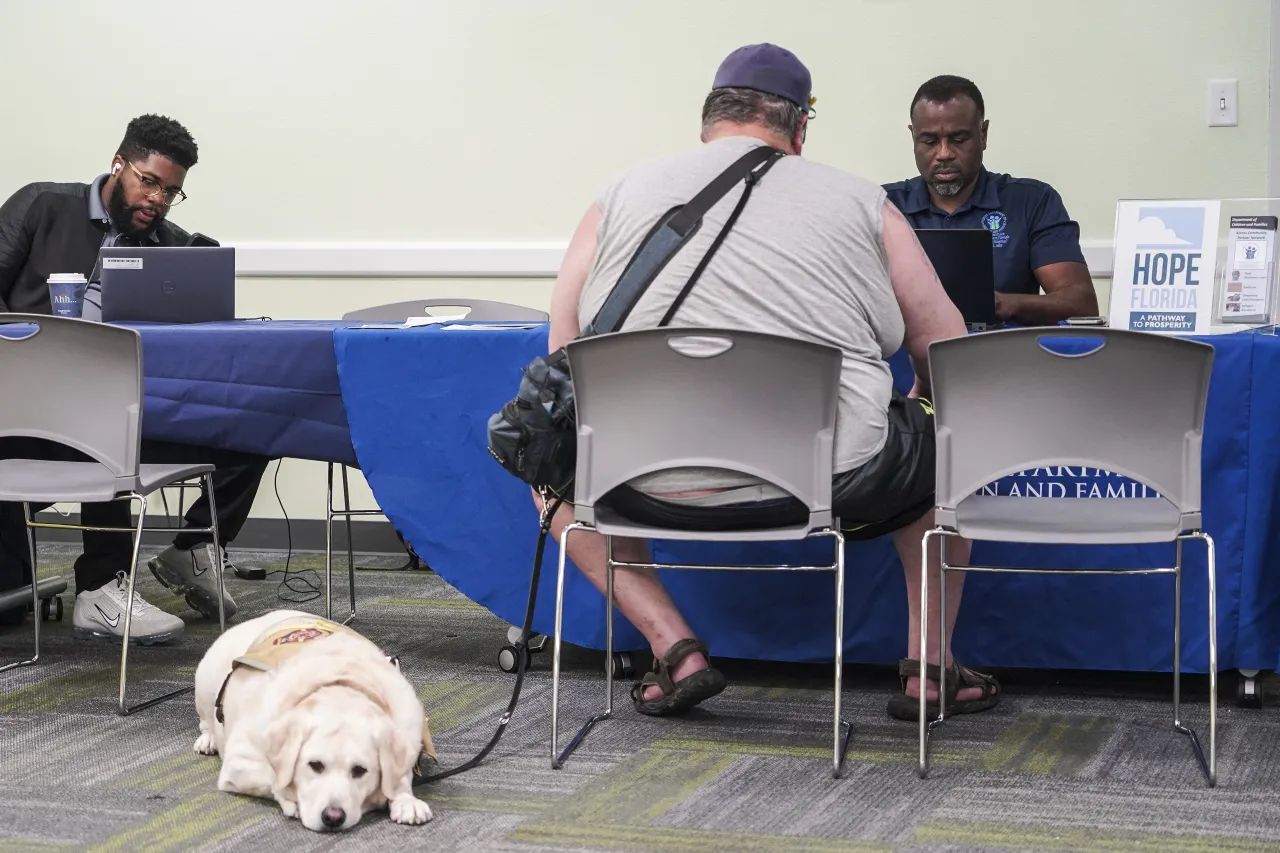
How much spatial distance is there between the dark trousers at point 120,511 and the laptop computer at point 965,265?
1.57 meters

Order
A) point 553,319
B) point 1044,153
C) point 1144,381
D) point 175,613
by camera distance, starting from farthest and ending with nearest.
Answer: point 1044,153, point 175,613, point 553,319, point 1144,381

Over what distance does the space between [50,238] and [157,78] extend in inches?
46.8

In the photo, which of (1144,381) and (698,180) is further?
(698,180)

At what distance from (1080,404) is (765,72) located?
796 mm

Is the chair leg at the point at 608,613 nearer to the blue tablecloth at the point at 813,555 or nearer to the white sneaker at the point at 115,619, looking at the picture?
the blue tablecloth at the point at 813,555

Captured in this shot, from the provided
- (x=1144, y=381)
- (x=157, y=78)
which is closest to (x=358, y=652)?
(x=1144, y=381)

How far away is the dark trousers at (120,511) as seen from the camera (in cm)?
325

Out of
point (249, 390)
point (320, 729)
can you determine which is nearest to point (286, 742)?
point (320, 729)

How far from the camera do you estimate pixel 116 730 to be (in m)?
2.60

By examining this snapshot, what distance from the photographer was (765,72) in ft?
8.01

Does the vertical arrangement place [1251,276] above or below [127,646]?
above

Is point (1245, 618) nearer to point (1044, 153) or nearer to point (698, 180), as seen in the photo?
point (698, 180)

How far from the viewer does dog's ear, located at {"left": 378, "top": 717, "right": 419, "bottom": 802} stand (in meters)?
2.02

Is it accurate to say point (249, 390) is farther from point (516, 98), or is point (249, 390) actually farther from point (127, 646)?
point (516, 98)
